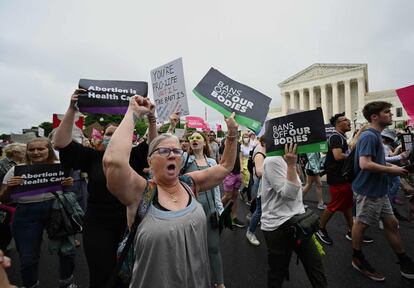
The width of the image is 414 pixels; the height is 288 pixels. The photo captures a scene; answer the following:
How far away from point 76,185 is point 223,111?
3.98 m

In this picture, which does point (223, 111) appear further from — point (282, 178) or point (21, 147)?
point (21, 147)

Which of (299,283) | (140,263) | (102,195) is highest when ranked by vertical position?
(102,195)

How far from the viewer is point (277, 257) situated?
2.25 meters

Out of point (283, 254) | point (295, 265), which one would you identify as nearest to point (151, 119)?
point (283, 254)

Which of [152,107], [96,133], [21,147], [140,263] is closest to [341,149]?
[152,107]

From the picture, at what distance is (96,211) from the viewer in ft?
7.01

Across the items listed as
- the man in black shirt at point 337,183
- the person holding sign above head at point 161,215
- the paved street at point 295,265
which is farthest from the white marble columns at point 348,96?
the person holding sign above head at point 161,215

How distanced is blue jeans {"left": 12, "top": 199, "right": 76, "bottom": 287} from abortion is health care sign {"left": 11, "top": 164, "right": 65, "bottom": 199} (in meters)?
0.15

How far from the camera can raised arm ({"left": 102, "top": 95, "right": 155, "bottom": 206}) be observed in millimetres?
1283

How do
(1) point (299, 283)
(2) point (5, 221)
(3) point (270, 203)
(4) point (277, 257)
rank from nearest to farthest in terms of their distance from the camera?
(4) point (277, 257)
(3) point (270, 203)
(1) point (299, 283)
(2) point (5, 221)

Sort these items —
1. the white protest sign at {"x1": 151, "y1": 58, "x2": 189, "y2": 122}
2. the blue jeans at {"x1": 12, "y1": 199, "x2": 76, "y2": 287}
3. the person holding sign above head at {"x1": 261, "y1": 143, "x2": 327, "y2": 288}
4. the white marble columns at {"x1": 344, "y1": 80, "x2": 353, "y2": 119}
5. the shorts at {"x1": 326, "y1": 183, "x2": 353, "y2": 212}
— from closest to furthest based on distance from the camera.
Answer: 1. the person holding sign above head at {"x1": 261, "y1": 143, "x2": 327, "y2": 288}
2. the blue jeans at {"x1": 12, "y1": 199, "x2": 76, "y2": 287}
3. the white protest sign at {"x1": 151, "y1": 58, "x2": 189, "y2": 122}
4. the shorts at {"x1": 326, "y1": 183, "x2": 353, "y2": 212}
5. the white marble columns at {"x1": 344, "y1": 80, "x2": 353, "y2": 119}

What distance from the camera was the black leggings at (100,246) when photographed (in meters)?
2.00

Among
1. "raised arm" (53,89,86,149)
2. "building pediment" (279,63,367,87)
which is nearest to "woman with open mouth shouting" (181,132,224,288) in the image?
"raised arm" (53,89,86,149)

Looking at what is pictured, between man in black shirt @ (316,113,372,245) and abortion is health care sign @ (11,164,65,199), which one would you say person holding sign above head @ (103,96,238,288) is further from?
man in black shirt @ (316,113,372,245)
